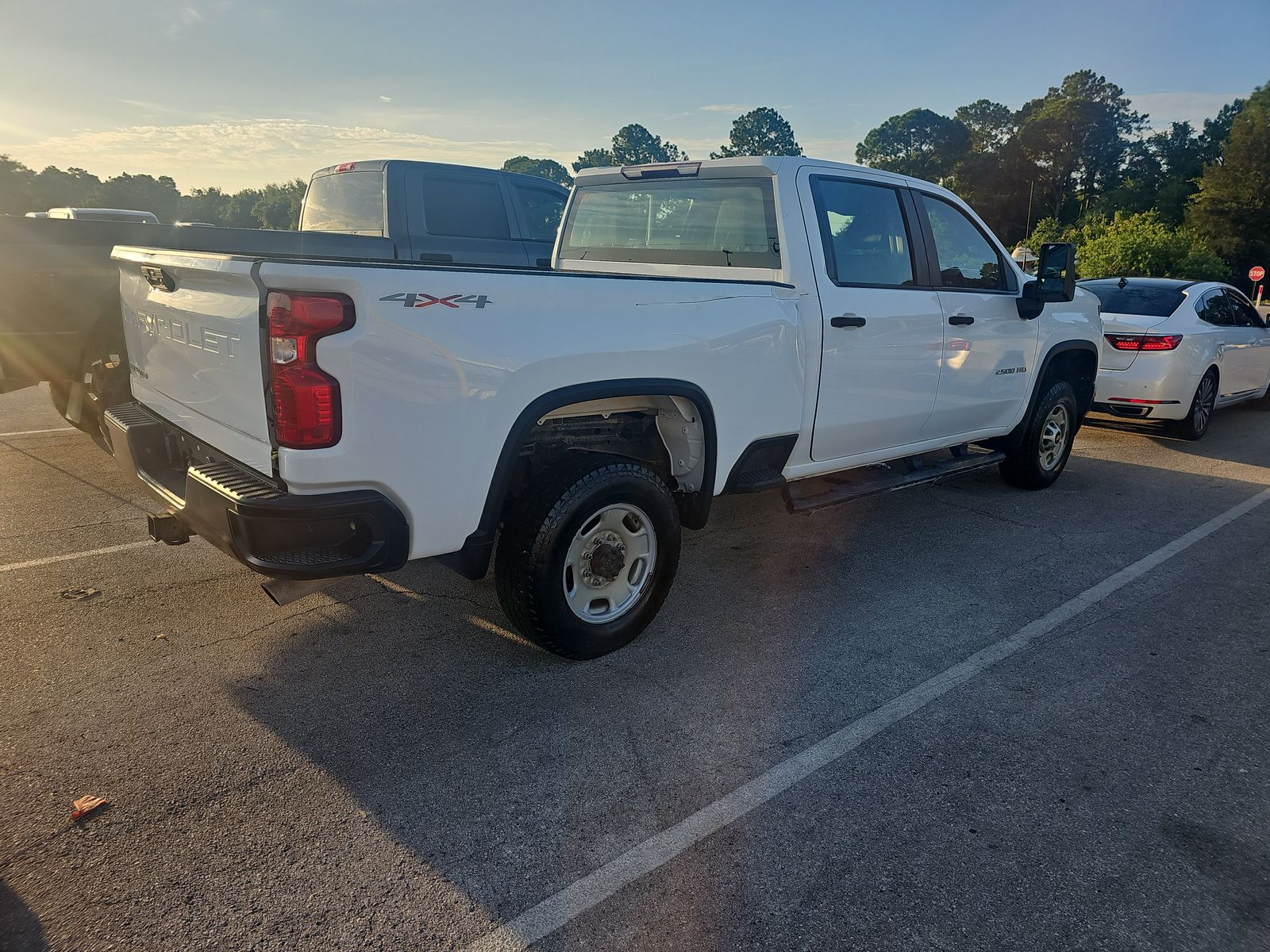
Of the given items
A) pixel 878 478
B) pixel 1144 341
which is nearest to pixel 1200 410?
pixel 1144 341

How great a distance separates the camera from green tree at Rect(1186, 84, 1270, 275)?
47.1 m

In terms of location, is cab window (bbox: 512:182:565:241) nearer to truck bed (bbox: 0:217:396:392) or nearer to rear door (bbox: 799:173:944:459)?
truck bed (bbox: 0:217:396:392)

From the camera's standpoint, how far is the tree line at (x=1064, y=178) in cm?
2925

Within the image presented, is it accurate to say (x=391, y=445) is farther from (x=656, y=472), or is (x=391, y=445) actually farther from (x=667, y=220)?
(x=667, y=220)

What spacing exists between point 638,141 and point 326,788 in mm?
102375

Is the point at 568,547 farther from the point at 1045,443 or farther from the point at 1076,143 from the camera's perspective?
the point at 1076,143

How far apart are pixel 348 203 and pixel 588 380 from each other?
5385 millimetres

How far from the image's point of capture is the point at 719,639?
12.5 feet

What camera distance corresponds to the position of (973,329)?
16.6 ft

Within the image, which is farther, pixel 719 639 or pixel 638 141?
pixel 638 141

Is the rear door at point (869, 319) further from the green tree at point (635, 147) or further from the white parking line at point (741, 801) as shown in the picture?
the green tree at point (635, 147)

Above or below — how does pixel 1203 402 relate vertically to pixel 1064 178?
below

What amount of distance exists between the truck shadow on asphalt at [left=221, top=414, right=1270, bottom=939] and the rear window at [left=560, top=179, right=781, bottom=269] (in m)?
1.74

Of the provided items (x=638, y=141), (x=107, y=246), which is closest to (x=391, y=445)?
(x=107, y=246)
